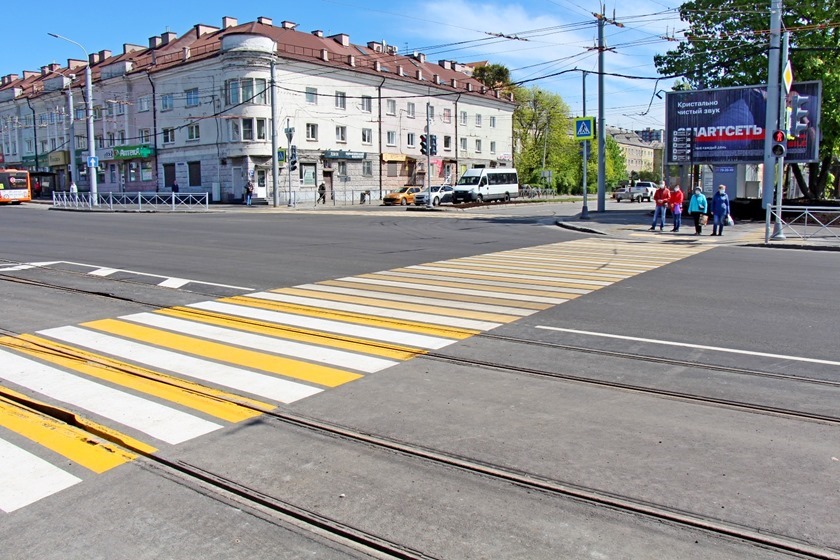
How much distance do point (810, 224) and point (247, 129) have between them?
3974 centimetres

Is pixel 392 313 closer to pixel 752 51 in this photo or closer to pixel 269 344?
pixel 269 344

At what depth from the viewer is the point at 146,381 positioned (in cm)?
613

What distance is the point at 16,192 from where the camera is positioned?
57.6 metres

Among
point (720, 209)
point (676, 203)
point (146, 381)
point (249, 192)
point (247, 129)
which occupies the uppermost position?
point (247, 129)

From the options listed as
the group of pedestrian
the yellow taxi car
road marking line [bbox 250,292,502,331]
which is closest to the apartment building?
the yellow taxi car

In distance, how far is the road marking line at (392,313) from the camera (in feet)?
27.8

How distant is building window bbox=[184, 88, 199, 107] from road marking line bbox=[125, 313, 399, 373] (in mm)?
50386

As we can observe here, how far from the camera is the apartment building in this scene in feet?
171

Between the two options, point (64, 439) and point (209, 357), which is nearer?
point (64, 439)

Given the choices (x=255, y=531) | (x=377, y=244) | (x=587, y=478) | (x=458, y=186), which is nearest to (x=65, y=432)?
(x=255, y=531)

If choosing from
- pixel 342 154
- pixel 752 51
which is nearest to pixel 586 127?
pixel 752 51

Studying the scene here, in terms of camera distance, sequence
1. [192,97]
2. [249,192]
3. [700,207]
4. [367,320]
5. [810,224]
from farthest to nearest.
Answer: [192,97] → [249,192] → [810,224] → [700,207] → [367,320]

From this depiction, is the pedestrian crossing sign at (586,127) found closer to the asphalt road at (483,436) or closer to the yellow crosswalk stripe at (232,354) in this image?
the asphalt road at (483,436)

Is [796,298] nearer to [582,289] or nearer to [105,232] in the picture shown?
[582,289]
